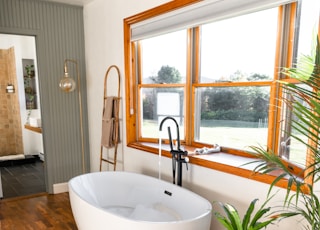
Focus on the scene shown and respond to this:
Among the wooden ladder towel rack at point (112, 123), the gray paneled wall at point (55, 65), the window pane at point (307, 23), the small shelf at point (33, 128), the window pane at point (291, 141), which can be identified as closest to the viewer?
the window pane at point (307, 23)

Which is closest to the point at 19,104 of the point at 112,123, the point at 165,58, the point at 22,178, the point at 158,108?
the point at 22,178

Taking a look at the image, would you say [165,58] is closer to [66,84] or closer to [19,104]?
[66,84]

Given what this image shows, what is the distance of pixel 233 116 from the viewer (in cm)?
240

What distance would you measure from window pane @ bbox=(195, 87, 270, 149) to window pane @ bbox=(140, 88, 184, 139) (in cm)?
25

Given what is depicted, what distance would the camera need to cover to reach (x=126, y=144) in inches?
129

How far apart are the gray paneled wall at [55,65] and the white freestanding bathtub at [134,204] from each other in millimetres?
1244

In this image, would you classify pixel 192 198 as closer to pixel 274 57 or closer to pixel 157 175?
pixel 157 175

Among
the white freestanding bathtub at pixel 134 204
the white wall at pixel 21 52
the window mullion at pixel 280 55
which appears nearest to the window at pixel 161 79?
the white freestanding bathtub at pixel 134 204

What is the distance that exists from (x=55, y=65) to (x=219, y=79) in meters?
2.45

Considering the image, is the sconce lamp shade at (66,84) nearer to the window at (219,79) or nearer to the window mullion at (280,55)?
the window at (219,79)

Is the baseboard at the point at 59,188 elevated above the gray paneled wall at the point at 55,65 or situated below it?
below

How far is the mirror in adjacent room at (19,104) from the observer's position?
5.21 m

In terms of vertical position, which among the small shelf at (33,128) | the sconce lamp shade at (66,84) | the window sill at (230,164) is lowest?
the small shelf at (33,128)

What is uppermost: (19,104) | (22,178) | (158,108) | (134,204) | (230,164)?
(158,108)
